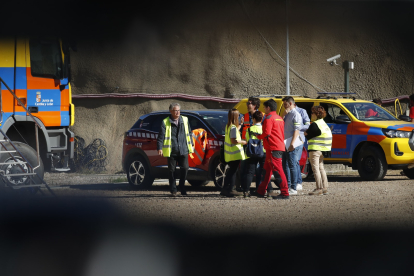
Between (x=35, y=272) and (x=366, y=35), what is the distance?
304cm

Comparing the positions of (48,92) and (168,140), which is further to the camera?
(48,92)

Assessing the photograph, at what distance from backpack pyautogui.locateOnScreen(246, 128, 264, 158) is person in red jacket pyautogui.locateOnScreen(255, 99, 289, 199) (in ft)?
0.36

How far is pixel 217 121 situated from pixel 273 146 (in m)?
2.25

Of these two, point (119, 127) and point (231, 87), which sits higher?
point (231, 87)

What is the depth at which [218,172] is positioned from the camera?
1144 centimetres

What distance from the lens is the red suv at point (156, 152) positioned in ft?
37.6

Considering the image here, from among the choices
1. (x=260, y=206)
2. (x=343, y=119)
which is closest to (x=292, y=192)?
(x=260, y=206)

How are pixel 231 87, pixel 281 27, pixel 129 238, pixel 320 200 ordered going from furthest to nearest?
pixel 231 87
pixel 320 200
pixel 129 238
pixel 281 27

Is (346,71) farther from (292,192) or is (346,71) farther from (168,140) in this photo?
(168,140)

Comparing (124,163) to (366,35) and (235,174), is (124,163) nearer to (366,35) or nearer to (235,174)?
(235,174)

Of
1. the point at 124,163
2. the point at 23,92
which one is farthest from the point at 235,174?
the point at 23,92

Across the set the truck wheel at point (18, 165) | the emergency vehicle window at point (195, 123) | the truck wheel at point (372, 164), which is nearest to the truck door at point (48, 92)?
the truck wheel at point (18, 165)

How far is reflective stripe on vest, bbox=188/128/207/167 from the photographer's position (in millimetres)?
11617

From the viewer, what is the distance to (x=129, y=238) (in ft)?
16.8
